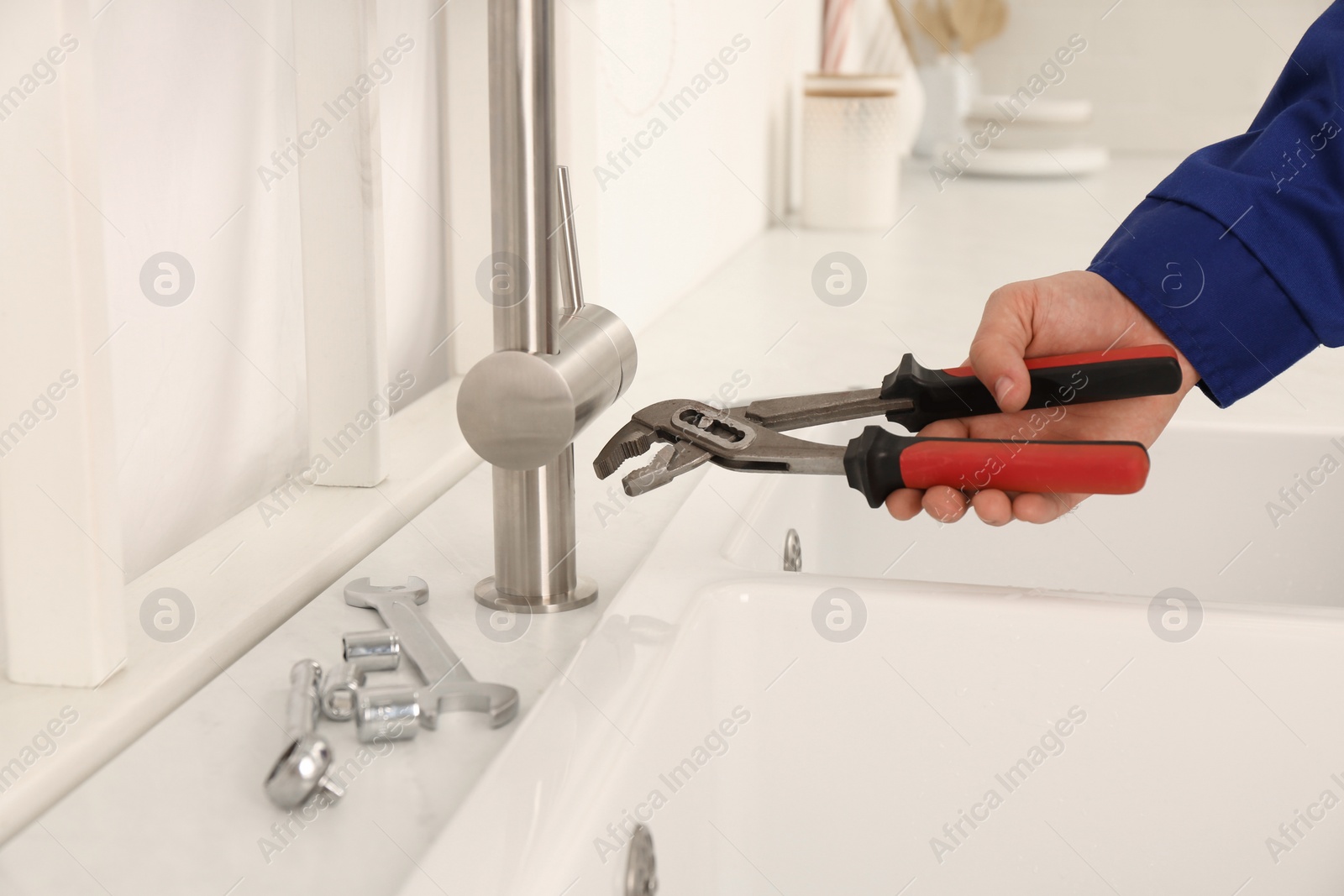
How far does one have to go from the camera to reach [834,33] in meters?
2.02

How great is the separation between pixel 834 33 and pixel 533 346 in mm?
1704

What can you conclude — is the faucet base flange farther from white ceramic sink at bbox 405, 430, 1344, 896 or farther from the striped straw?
the striped straw

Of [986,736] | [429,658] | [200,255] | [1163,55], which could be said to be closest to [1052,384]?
[986,736]

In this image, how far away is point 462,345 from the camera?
2.89 feet

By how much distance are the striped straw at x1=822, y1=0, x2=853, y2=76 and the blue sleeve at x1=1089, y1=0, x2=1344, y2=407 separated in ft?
4.46

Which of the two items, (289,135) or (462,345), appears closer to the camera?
(289,135)

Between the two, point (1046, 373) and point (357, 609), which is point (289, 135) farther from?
point (1046, 373)

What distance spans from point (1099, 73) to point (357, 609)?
2601mm

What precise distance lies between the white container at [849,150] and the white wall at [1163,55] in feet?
4.08

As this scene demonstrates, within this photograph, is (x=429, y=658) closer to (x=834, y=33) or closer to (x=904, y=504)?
(x=904, y=504)

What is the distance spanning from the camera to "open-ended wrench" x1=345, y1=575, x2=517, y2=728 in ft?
1.39

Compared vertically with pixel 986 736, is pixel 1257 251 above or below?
above

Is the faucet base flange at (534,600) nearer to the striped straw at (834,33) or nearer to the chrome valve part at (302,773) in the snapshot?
the chrome valve part at (302,773)

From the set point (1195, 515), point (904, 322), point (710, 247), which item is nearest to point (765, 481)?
point (1195, 515)
